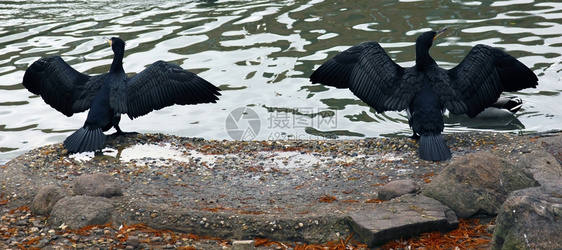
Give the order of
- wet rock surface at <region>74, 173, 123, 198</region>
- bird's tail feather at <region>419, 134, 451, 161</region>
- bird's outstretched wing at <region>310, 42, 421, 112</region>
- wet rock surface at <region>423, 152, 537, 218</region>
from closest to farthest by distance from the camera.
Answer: wet rock surface at <region>423, 152, 537, 218</region> < wet rock surface at <region>74, 173, 123, 198</region> < bird's tail feather at <region>419, 134, 451, 161</region> < bird's outstretched wing at <region>310, 42, 421, 112</region>

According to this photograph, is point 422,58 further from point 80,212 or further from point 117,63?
point 80,212

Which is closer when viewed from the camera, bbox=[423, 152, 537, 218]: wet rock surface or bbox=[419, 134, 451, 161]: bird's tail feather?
bbox=[423, 152, 537, 218]: wet rock surface

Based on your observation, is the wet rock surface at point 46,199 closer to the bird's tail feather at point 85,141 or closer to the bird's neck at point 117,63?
the bird's tail feather at point 85,141

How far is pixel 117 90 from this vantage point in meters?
8.41

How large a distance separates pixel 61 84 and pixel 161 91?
134 centimetres

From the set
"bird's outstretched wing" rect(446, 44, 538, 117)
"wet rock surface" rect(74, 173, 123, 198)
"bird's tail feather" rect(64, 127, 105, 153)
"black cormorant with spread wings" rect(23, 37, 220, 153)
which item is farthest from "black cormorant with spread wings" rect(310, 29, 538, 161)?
"wet rock surface" rect(74, 173, 123, 198)

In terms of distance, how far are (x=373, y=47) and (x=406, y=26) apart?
16.7 feet

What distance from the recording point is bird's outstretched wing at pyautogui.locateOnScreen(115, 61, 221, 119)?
27.5 feet

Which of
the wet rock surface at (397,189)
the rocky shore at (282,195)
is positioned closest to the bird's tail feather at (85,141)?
the rocky shore at (282,195)

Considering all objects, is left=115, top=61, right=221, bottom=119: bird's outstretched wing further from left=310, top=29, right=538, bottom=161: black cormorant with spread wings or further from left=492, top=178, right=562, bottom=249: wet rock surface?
left=492, top=178, right=562, bottom=249: wet rock surface

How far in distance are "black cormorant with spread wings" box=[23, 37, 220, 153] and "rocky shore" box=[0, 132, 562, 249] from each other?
2.38 ft

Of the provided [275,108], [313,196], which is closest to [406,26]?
[275,108]

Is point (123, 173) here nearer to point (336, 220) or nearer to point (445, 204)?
point (336, 220)

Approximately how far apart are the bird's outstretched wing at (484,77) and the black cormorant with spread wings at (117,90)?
9.55 feet
